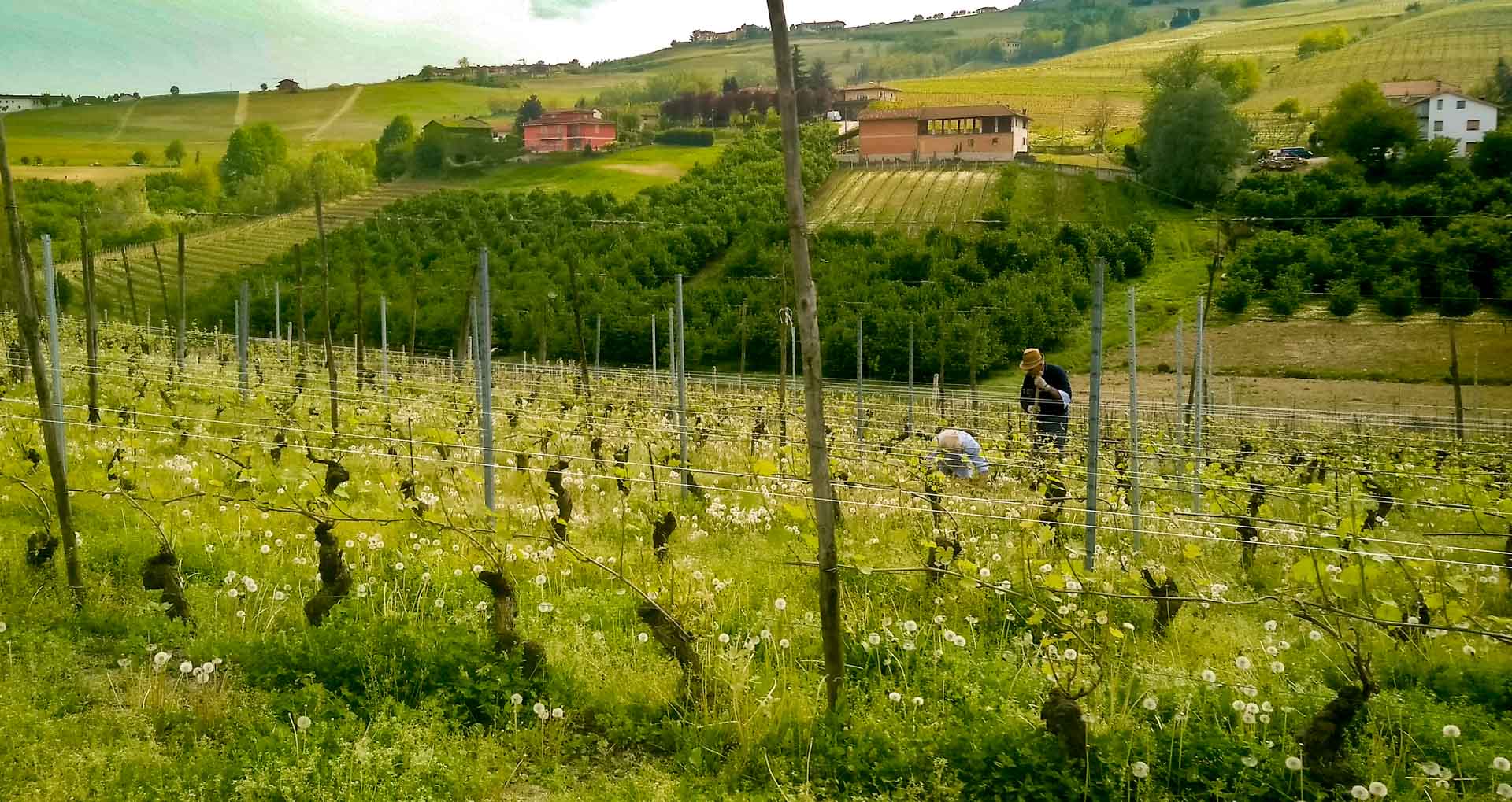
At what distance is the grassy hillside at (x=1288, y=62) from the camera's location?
3440 inches

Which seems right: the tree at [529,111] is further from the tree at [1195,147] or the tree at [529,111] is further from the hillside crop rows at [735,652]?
the hillside crop rows at [735,652]

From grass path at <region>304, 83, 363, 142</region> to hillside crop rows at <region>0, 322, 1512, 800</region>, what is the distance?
9029 centimetres

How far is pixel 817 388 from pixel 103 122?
87.4m

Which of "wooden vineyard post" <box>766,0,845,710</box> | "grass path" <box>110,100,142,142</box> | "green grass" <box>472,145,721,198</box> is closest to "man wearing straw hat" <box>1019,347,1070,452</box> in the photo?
"wooden vineyard post" <box>766,0,845,710</box>

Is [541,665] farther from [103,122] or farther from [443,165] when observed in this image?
[103,122]

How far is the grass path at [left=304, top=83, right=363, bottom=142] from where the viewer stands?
89.8 m

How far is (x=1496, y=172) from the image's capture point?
199ft

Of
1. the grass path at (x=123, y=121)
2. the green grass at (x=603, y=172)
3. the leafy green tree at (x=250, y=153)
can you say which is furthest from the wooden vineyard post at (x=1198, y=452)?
the grass path at (x=123, y=121)

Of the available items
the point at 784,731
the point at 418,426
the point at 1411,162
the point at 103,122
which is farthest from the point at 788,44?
the point at 103,122

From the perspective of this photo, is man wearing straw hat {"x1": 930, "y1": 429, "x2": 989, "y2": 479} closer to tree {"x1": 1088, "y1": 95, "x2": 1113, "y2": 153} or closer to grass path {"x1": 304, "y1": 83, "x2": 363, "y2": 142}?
tree {"x1": 1088, "y1": 95, "x2": 1113, "y2": 153}

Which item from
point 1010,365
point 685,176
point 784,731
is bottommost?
point 1010,365

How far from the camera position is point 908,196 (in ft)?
212

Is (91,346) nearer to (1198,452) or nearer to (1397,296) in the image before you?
(1198,452)

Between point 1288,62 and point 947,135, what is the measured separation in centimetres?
5213
